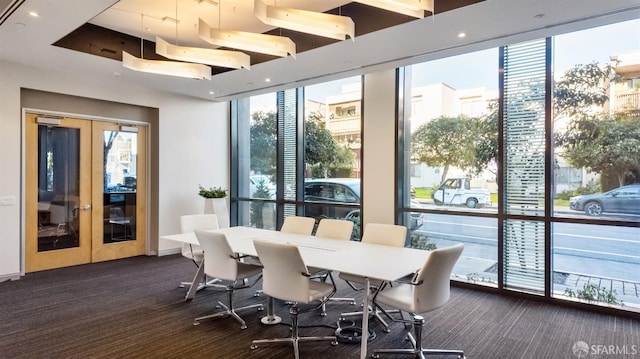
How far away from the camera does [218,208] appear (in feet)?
22.1

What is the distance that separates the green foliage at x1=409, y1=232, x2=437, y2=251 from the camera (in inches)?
208

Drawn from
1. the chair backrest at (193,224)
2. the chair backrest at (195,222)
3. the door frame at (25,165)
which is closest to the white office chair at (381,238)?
the chair backrest at (193,224)

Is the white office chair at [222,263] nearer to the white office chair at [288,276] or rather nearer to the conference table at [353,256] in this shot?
the conference table at [353,256]

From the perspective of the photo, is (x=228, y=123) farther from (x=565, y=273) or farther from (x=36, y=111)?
(x=565, y=273)

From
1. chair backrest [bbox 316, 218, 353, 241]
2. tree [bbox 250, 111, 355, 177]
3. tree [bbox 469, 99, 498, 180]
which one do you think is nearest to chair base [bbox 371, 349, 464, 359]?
chair backrest [bbox 316, 218, 353, 241]

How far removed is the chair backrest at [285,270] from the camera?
2.88 m

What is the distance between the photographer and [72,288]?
478 cm

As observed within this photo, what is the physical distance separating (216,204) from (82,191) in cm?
208

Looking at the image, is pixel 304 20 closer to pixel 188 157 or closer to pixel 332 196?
pixel 332 196

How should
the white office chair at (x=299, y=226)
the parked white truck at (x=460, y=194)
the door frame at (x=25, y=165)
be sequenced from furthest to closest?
1. the door frame at (x=25, y=165)
2. the parked white truck at (x=460, y=194)
3. the white office chair at (x=299, y=226)

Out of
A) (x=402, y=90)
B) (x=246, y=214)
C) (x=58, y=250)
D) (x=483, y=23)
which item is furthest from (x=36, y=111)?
(x=483, y=23)

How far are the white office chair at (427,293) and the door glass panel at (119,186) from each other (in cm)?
515

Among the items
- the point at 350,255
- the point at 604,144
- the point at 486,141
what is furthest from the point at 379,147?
the point at 604,144

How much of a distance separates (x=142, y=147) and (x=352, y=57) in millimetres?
4234
